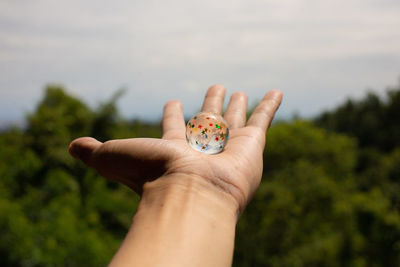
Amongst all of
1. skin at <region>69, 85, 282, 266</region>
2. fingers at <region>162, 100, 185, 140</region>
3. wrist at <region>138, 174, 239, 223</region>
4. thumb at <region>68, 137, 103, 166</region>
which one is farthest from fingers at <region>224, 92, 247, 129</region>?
thumb at <region>68, 137, 103, 166</region>

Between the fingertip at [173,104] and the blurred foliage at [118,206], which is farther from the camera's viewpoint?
the blurred foliage at [118,206]

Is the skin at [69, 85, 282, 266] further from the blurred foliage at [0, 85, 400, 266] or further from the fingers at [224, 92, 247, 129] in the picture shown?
the blurred foliage at [0, 85, 400, 266]

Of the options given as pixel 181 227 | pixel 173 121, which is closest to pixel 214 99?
pixel 173 121

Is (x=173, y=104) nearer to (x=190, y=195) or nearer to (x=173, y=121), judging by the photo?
(x=173, y=121)

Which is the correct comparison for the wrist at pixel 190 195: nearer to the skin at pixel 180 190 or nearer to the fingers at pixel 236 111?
the skin at pixel 180 190

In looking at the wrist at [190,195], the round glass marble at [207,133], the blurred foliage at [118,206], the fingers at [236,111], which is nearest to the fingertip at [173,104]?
the fingers at [236,111]

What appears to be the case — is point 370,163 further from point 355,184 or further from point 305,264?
point 305,264
